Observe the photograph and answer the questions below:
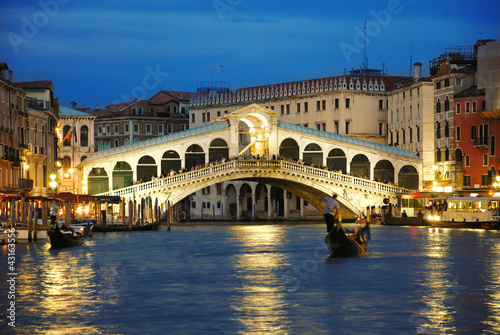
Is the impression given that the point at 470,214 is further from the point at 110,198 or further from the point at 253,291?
the point at 253,291

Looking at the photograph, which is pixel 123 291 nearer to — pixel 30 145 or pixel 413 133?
pixel 30 145

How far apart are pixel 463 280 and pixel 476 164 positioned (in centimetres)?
3192

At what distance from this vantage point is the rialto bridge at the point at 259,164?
48531mm

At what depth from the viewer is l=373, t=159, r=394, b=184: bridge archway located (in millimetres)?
53812

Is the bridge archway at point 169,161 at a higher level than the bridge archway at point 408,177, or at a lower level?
higher

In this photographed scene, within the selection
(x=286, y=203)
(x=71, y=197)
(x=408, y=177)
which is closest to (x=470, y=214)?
(x=408, y=177)

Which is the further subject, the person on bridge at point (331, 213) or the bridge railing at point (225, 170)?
the bridge railing at point (225, 170)

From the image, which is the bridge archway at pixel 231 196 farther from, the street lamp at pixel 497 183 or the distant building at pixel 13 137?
the street lamp at pixel 497 183

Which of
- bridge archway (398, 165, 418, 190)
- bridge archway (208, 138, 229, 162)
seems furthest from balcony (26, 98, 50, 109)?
bridge archway (398, 165, 418, 190)

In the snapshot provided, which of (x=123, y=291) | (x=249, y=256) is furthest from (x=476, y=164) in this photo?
(x=123, y=291)

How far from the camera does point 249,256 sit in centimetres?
2581

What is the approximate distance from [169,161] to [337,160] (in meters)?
9.03

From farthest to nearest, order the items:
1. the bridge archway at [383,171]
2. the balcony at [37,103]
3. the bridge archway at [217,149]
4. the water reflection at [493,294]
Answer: the bridge archway at [383,171]
the bridge archway at [217,149]
the balcony at [37,103]
the water reflection at [493,294]

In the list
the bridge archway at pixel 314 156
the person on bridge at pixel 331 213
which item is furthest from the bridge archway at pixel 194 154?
the person on bridge at pixel 331 213
